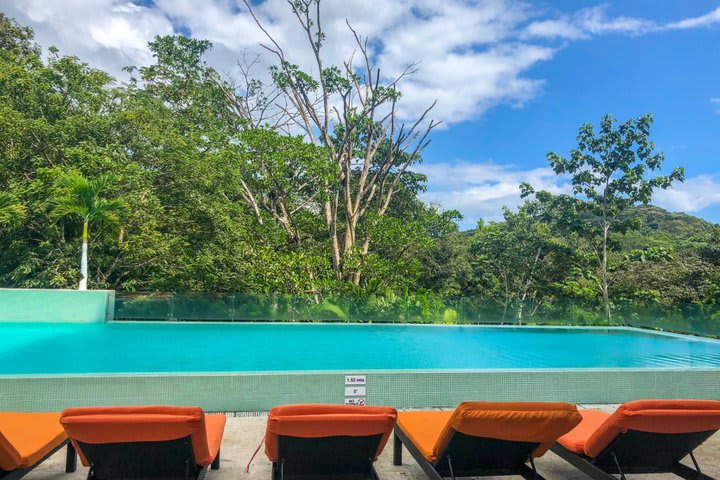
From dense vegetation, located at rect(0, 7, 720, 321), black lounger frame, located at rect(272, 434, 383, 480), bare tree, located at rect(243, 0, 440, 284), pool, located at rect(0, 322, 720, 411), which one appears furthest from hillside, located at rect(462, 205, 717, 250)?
black lounger frame, located at rect(272, 434, 383, 480)

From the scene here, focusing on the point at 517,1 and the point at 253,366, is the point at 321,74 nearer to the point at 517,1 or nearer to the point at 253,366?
the point at 517,1

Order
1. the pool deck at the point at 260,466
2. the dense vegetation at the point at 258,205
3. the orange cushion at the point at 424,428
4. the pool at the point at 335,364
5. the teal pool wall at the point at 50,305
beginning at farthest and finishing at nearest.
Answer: the dense vegetation at the point at 258,205, the teal pool wall at the point at 50,305, the pool at the point at 335,364, the pool deck at the point at 260,466, the orange cushion at the point at 424,428

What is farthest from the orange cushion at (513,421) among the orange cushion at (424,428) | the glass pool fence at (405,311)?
the glass pool fence at (405,311)

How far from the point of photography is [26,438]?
112 inches

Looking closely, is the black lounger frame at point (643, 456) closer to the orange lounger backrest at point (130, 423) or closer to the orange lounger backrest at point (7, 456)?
the orange lounger backrest at point (130, 423)

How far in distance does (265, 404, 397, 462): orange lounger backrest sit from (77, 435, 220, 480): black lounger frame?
0.42 m

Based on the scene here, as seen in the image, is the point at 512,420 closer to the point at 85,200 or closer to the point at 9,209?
the point at 85,200

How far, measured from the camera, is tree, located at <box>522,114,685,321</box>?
58.0 ft

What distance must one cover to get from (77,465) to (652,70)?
66.9 ft

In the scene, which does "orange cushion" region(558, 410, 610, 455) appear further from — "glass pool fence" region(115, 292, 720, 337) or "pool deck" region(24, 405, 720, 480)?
"glass pool fence" region(115, 292, 720, 337)

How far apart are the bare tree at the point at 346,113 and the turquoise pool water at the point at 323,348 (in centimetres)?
675

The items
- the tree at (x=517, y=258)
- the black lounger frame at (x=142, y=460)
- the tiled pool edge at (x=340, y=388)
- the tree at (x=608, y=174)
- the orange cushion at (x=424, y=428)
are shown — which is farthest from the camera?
the tree at (x=517, y=258)

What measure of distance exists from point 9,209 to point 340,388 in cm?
1149

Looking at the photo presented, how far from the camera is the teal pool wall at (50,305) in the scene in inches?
448
